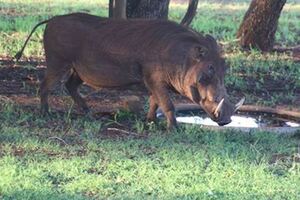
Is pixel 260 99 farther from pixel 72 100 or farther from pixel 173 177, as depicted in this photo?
pixel 173 177

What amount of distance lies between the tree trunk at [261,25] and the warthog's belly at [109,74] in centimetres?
495

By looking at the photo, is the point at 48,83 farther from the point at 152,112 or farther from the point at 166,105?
the point at 166,105

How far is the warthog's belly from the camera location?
7301 millimetres

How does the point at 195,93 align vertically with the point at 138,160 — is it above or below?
above

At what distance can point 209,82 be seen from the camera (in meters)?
6.73

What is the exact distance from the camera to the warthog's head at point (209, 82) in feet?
21.8

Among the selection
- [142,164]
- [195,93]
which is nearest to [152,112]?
[195,93]

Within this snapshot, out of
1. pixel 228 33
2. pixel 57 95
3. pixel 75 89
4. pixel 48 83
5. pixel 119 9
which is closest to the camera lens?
pixel 48 83

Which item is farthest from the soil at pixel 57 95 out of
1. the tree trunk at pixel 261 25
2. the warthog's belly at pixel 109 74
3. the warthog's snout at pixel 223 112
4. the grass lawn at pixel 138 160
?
the tree trunk at pixel 261 25

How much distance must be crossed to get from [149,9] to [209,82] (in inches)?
111

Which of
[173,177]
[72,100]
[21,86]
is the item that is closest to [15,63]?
[21,86]

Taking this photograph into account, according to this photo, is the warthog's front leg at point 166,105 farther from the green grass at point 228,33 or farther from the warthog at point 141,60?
the green grass at point 228,33

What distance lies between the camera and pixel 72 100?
8.43m

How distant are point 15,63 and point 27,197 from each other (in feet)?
17.9
